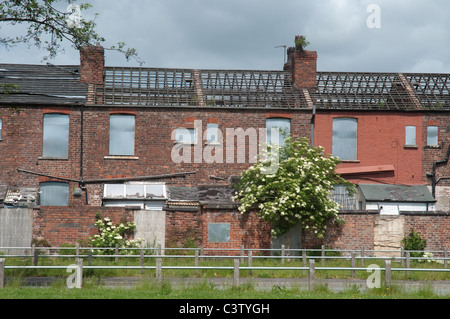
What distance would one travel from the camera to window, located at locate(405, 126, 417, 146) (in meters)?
33.9

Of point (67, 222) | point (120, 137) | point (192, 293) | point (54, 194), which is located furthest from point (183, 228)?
point (192, 293)

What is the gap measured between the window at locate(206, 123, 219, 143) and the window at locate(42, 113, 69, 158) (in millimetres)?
7373

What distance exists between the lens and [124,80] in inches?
1394

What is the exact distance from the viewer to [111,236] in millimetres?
25812

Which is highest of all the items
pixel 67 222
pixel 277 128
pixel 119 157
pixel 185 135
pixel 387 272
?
pixel 277 128

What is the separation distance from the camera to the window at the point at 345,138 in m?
33.7

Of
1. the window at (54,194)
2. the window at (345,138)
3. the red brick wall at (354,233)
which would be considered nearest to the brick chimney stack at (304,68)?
the window at (345,138)

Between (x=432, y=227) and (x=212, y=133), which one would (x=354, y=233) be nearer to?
(x=432, y=227)

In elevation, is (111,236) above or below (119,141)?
below

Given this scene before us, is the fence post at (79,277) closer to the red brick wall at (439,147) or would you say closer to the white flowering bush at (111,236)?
the white flowering bush at (111,236)

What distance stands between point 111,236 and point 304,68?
16472 mm

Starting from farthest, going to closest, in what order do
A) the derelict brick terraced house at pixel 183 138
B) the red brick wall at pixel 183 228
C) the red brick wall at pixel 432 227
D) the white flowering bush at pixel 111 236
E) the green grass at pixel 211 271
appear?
1. the derelict brick terraced house at pixel 183 138
2. the red brick wall at pixel 432 227
3. the red brick wall at pixel 183 228
4. the white flowering bush at pixel 111 236
5. the green grass at pixel 211 271

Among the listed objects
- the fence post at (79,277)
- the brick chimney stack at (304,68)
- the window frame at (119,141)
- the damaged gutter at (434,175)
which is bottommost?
the fence post at (79,277)

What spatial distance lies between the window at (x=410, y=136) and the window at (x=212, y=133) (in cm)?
1033
